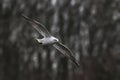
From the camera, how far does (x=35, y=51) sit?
14062 mm

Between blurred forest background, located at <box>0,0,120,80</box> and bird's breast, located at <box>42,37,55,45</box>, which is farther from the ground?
blurred forest background, located at <box>0,0,120,80</box>

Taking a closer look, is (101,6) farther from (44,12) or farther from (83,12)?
(44,12)

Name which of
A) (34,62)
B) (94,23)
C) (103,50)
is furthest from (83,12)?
(34,62)

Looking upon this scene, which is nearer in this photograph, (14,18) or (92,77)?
(92,77)

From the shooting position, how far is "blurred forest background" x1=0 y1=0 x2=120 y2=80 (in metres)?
13.0

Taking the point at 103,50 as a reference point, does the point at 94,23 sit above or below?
above

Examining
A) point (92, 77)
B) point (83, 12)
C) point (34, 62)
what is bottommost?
point (92, 77)

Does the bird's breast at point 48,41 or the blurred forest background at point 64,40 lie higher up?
the blurred forest background at point 64,40

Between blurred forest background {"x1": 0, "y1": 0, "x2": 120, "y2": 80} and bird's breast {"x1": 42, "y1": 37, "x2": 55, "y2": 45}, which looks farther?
blurred forest background {"x1": 0, "y1": 0, "x2": 120, "y2": 80}

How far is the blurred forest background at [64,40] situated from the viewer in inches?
511

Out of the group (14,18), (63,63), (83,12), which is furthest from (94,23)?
(14,18)

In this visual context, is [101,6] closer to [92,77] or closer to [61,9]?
[61,9]

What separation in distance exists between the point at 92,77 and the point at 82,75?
285 mm

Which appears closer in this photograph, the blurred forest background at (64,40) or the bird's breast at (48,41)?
the bird's breast at (48,41)
